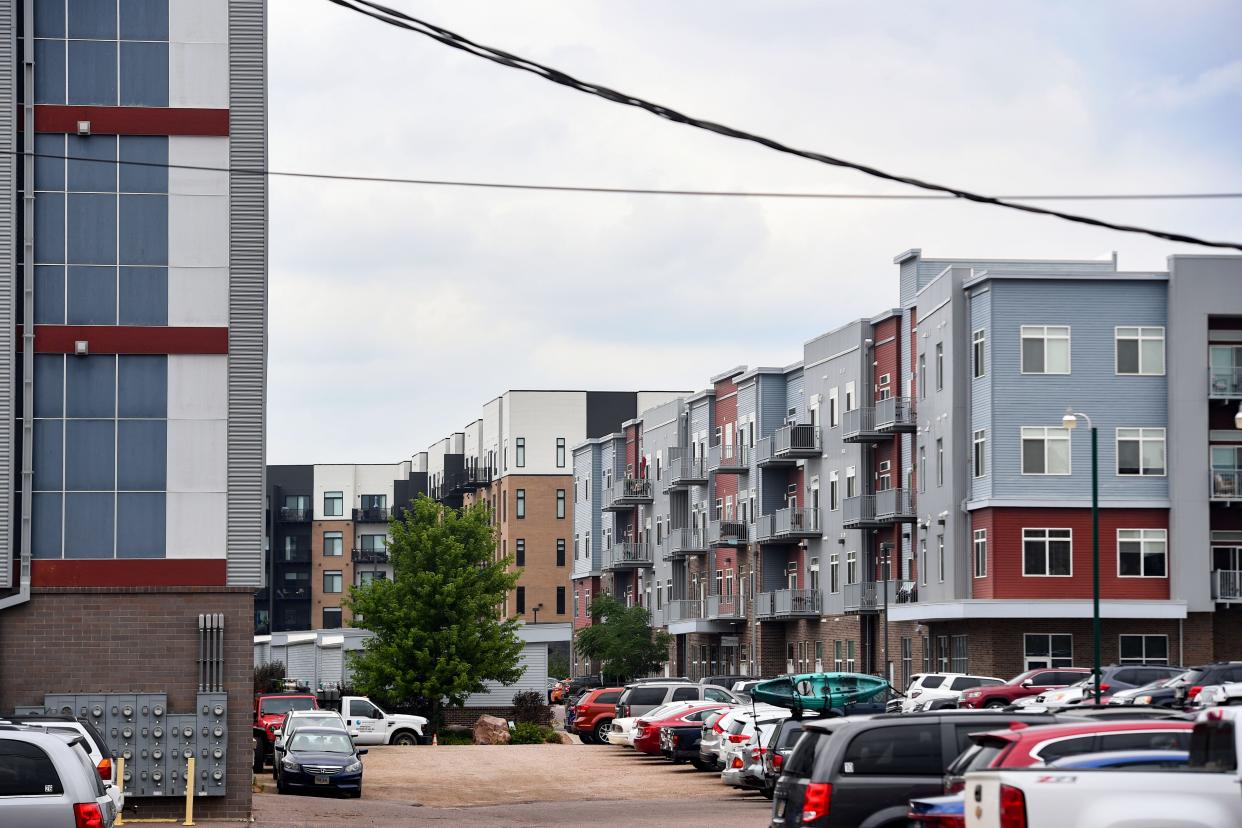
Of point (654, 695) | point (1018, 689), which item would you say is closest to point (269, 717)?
point (654, 695)

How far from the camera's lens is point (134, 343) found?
3133cm

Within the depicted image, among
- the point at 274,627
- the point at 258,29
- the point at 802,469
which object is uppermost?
the point at 258,29

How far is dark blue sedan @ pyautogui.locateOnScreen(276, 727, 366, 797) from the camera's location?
36.2 m

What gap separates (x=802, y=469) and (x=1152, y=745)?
65663mm

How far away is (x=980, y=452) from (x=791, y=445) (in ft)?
56.2

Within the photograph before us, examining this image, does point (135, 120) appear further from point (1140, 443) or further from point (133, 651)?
point (1140, 443)

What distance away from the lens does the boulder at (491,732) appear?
59.4m

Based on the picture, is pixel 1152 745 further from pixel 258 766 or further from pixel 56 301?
pixel 258 766

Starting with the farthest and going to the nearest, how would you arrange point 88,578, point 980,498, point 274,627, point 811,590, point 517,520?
point 274,627 → point 517,520 → point 811,590 → point 980,498 → point 88,578

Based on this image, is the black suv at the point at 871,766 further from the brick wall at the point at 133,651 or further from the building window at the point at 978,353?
the building window at the point at 978,353

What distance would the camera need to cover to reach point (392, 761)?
158ft

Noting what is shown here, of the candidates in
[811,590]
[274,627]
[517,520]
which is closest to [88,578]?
[811,590]

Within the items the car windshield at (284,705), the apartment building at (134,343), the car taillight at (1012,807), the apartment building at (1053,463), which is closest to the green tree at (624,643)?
the apartment building at (1053,463)

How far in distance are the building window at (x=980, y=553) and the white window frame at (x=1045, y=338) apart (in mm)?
5553
